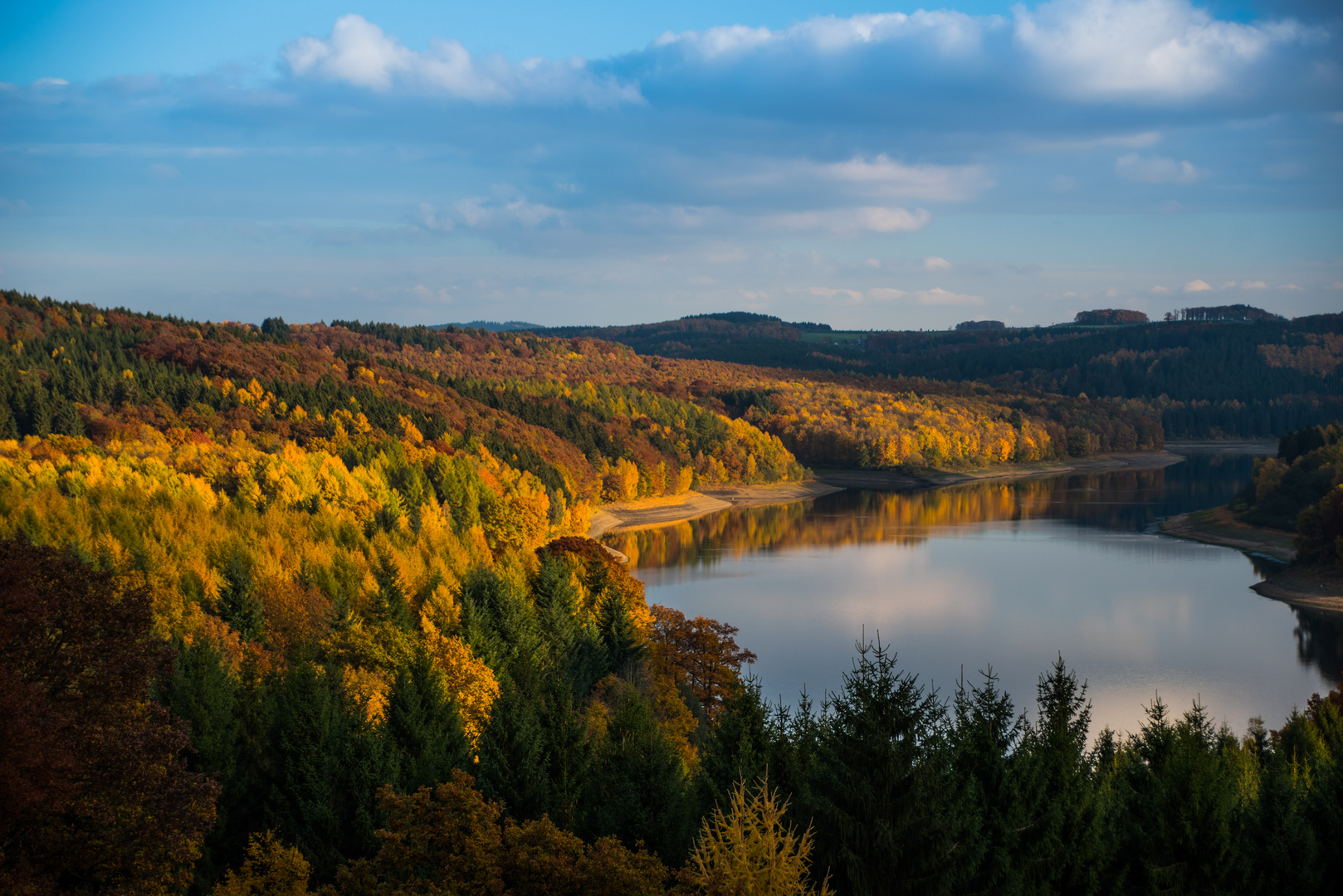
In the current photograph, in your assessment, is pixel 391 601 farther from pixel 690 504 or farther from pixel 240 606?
pixel 690 504

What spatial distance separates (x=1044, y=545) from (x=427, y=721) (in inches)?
2900

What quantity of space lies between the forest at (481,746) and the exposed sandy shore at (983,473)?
90489 millimetres

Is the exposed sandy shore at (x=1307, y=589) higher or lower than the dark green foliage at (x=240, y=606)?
lower

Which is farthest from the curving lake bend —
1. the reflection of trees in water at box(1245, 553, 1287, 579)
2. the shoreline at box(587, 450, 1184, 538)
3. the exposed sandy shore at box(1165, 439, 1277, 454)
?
the exposed sandy shore at box(1165, 439, 1277, 454)

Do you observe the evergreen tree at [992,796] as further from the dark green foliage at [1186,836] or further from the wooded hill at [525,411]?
the wooded hill at [525,411]

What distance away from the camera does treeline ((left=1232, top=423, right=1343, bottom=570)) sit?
226 feet

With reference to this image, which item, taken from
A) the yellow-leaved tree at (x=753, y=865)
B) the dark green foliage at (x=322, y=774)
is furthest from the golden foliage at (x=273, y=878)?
the yellow-leaved tree at (x=753, y=865)

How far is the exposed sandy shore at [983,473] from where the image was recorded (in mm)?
147375

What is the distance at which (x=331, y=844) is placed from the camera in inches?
813

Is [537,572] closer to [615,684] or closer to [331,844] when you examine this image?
[615,684]

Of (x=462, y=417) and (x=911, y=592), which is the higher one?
(x=462, y=417)

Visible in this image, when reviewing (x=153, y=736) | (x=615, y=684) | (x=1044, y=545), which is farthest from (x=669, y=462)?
(x=153, y=736)

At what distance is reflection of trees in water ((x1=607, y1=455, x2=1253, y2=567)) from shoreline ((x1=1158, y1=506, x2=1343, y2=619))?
5584 mm

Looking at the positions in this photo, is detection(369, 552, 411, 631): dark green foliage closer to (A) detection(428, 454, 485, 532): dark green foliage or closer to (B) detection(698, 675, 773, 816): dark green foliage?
(B) detection(698, 675, 773, 816): dark green foliage
